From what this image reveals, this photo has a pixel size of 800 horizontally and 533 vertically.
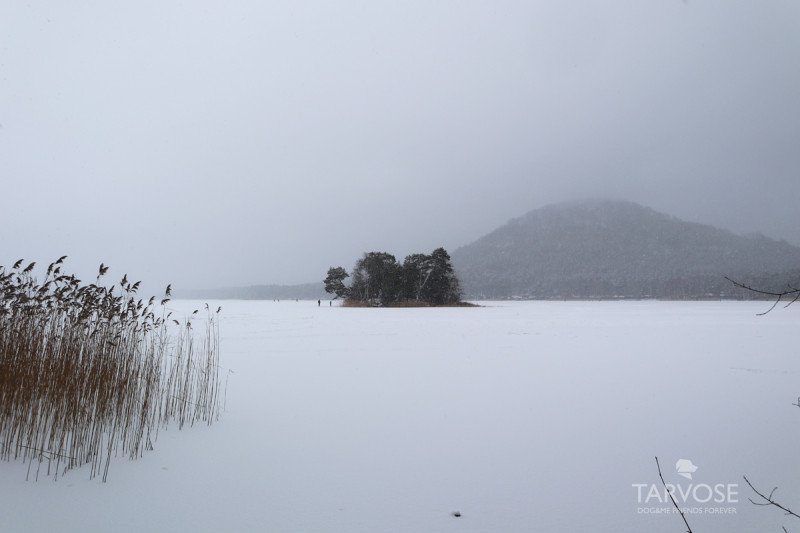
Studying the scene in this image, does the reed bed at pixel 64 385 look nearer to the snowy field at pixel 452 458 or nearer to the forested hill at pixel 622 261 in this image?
the snowy field at pixel 452 458

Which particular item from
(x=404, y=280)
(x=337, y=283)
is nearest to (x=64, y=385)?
(x=404, y=280)

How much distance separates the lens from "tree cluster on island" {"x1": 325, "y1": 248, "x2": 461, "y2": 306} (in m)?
46.6

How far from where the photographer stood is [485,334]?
14383 mm

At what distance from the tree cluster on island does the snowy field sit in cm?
3888

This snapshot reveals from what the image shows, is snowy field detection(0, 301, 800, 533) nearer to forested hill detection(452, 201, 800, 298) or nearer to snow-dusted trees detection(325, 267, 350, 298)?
snow-dusted trees detection(325, 267, 350, 298)

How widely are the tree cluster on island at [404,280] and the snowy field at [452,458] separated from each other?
3888cm

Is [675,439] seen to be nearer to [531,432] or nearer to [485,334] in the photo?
[531,432]

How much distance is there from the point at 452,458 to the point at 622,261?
16514 cm

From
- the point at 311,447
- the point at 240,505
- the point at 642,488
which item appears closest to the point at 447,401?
the point at 311,447

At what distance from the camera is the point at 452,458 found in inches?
148

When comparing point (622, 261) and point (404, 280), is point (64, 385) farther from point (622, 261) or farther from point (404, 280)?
point (622, 261)

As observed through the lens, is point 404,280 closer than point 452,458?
No

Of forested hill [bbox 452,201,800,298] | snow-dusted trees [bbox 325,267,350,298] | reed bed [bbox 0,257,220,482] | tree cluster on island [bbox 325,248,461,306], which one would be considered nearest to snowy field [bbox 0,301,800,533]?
reed bed [bbox 0,257,220,482]

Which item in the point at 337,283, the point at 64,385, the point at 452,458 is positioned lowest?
the point at 452,458
